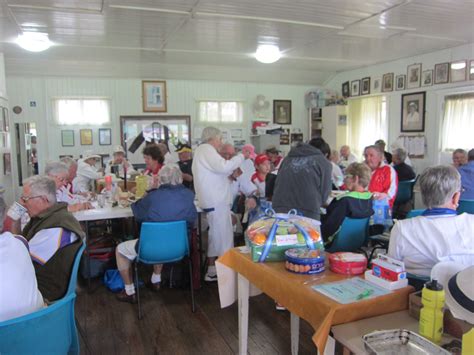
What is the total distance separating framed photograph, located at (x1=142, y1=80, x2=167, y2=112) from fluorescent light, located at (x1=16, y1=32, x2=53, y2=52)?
8.55ft

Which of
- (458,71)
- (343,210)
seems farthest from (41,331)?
(458,71)

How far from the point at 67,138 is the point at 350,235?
631 cm

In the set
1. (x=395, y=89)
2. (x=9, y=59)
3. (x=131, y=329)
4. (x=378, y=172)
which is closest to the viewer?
(x=131, y=329)

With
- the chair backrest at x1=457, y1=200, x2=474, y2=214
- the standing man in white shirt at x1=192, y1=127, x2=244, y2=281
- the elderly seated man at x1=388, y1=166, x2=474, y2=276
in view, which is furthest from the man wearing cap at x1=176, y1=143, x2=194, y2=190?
the elderly seated man at x1=388, y1=166, x2=474, y2=276

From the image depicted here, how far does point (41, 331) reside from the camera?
1.47 m

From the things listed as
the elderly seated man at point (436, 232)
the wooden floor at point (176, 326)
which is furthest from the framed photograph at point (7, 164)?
the elderly seated man at point (436, 232)

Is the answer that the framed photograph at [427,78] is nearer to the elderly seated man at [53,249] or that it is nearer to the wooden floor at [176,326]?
the wooden floor at [176,326]

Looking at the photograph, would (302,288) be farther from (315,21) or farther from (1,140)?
(1,140)

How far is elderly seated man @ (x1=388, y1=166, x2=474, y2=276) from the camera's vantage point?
5.51 feet

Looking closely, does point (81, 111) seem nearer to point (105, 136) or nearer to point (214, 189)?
point (105, 136)

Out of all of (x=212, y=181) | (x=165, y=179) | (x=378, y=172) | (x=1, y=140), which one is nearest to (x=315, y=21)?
(x=378, y=172)

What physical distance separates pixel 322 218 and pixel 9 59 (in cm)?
626

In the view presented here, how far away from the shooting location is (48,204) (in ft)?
7.43

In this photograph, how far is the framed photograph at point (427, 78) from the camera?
6.66 metres
